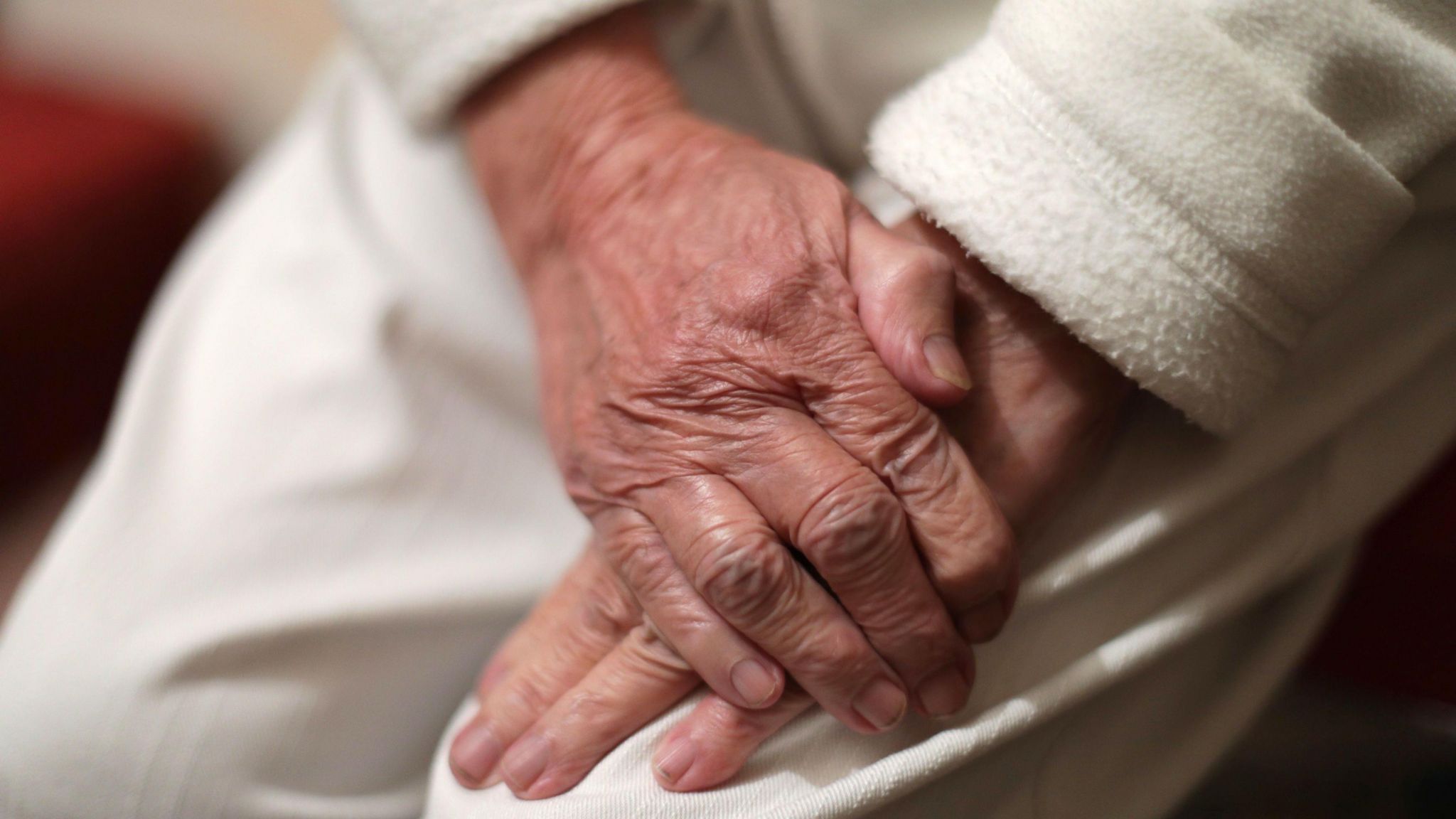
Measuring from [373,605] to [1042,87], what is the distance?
451mm

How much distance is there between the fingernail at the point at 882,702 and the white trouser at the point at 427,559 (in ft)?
0.07

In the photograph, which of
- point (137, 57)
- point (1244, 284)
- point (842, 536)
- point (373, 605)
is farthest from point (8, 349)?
point (1244, 284)

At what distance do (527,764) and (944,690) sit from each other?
0.20 m

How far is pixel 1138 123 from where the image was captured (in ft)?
1.32

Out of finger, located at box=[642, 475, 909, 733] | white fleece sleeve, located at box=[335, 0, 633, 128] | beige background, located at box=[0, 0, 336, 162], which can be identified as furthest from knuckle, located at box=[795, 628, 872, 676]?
beige background, located at box=[0, 0, 336, 162]

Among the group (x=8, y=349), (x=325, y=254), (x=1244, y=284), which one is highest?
(x=1244, y=284)

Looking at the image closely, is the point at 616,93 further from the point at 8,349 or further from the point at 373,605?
the point at 8,349

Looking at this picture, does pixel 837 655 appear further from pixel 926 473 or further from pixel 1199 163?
pixel 1199 163

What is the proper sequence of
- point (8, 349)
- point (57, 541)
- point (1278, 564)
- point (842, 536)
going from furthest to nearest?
point (8, 349), point (57, 541), point (1278, 564), point (842, 536)

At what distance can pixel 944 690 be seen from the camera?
0.41 meters

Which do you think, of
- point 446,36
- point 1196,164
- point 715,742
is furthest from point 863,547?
point 446,36

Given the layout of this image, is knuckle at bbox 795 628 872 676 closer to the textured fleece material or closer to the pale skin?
the pale skin

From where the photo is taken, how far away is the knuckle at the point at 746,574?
15.5 inches

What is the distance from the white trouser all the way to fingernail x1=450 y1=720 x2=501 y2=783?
0.07ft
